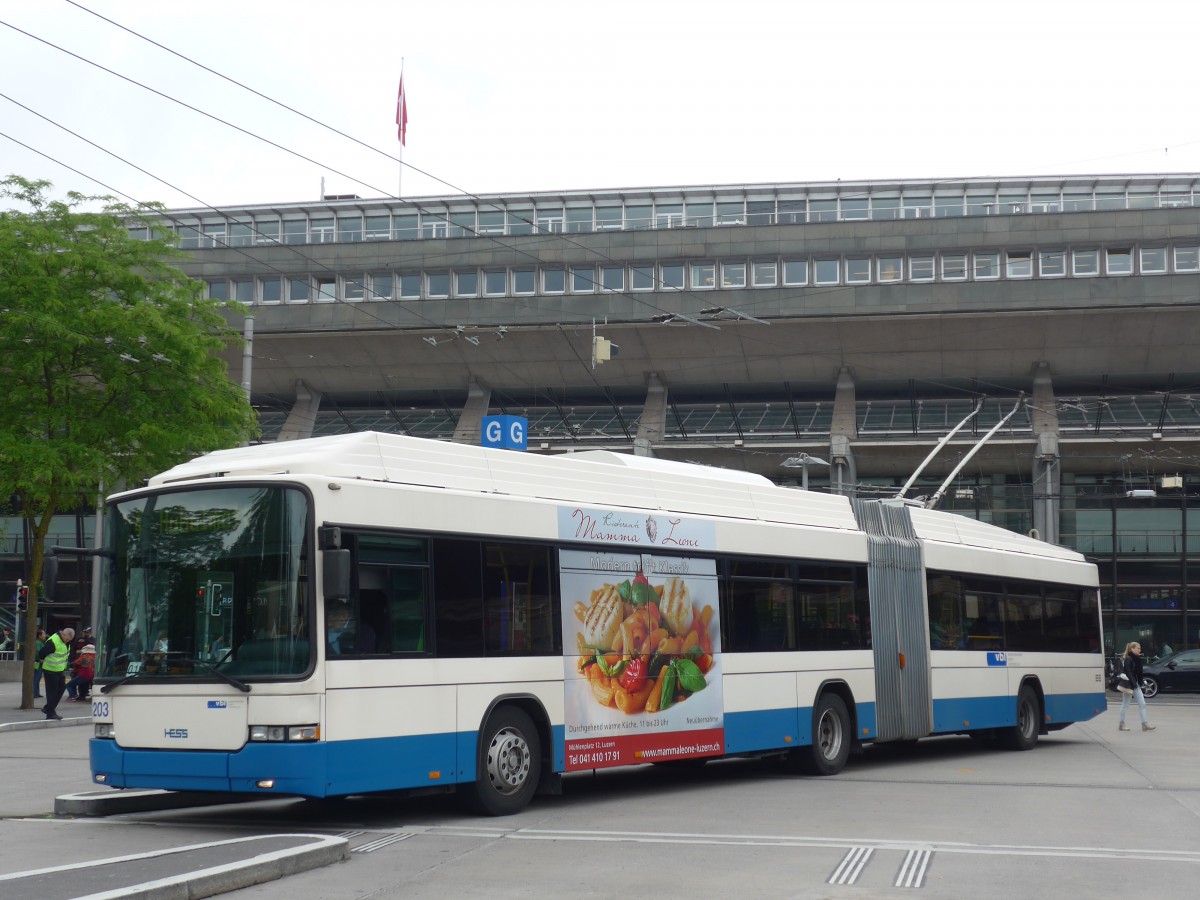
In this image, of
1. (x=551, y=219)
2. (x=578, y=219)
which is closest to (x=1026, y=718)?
(x=551, y=219)

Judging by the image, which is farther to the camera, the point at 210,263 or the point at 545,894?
the point at 210,263

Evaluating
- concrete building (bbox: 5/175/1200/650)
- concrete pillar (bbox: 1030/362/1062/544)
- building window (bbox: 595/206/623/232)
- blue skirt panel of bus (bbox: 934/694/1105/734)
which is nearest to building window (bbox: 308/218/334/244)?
concrete building (bbox: 5/175/1200/650)

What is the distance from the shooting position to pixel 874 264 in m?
48.0

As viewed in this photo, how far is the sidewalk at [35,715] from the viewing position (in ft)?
74.8

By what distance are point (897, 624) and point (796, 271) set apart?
31.9 meters

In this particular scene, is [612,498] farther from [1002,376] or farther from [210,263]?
[210,263]

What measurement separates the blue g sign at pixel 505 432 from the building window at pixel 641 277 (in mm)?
23480

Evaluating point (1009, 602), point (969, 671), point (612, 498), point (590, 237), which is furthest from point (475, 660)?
point (590, 237)

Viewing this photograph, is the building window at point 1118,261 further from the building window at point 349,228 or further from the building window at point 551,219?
the building window at point 349,228

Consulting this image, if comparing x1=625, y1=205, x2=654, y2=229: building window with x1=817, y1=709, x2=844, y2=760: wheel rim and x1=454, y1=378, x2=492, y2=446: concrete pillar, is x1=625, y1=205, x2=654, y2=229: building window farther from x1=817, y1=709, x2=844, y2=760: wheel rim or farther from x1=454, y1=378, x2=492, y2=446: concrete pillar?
x1=817, y1=709, x2=844, y2=760: wheel rim

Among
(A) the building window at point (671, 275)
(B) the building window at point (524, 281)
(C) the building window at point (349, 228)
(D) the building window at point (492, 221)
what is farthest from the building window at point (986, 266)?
(C) the building window at point (349, 228)

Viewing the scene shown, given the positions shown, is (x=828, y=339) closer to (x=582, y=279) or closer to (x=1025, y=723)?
(x=582, y=279)

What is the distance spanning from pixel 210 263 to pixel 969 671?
128 ft

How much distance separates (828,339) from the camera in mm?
47500
